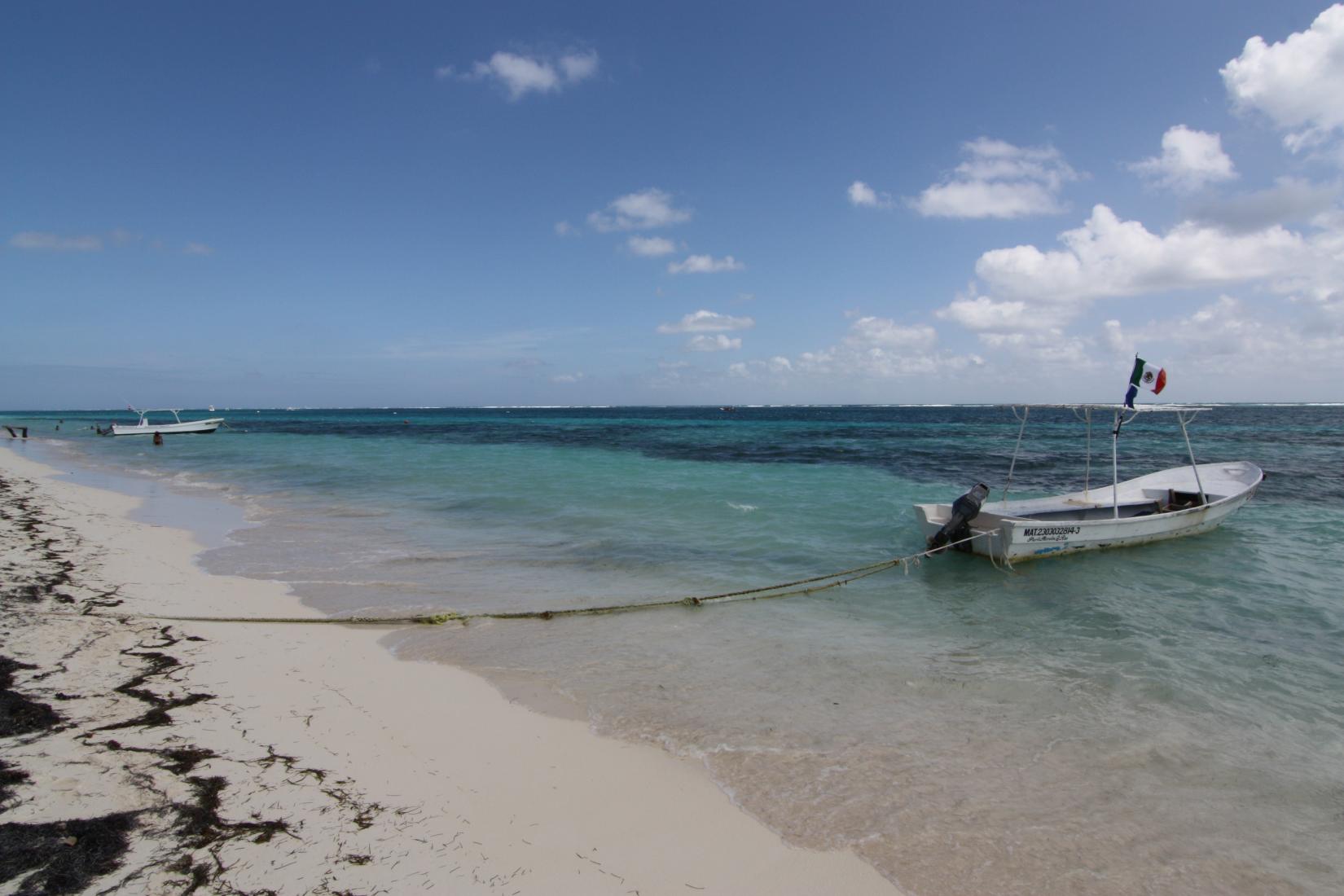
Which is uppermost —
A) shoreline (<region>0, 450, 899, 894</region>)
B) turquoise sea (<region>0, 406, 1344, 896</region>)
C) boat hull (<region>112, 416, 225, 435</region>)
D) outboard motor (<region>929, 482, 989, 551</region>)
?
boat hull (<region>112, 416, 225, 435</region>)

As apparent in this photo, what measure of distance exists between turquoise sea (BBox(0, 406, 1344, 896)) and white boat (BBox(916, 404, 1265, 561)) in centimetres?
43

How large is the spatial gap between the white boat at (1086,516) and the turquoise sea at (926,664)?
43 cm

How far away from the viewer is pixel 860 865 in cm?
393

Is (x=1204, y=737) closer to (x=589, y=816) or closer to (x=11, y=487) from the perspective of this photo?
(x=589, y=816)

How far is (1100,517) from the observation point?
14859 millimetres

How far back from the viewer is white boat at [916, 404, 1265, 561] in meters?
12.0

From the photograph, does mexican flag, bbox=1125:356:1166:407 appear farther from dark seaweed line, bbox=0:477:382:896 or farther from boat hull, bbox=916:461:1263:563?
dark seaweed line, bbox=0:477:382:896

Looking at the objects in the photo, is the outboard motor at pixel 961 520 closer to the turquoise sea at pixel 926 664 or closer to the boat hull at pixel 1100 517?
the boat hull at pixel 1100 517

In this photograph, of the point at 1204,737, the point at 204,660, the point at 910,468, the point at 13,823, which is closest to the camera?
the point at 13,823

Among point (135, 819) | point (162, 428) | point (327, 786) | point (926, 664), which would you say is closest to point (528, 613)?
point (327, 786)

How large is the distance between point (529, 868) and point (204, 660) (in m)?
4.76

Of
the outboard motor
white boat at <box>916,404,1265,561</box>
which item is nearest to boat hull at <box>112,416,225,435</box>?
the outboard motor

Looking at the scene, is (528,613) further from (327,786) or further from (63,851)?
(63,851)

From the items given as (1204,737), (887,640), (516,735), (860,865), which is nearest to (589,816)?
(516,735)
